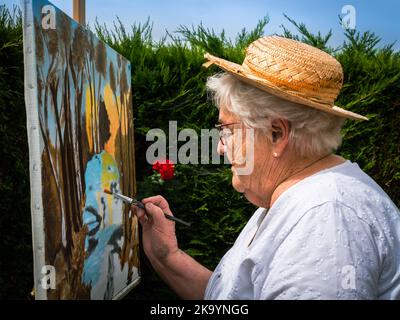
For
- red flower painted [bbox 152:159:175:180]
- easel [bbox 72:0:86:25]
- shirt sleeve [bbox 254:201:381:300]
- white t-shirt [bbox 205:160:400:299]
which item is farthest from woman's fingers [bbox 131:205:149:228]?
red flower painted [bbox 152:159:175:180]

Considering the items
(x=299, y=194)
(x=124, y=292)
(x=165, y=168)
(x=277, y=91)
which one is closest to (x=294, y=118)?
(x=277, y=91)

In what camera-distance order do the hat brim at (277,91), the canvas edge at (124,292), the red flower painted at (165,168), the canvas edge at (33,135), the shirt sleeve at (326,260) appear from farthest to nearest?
the red flower painted at (165,168) < the canvas edge at (124,292) < the canvas edge at (33,135) < the hat brim at (277,91) < the shirt sleeve at (326,260)

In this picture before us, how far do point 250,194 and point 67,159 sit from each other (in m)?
0.69

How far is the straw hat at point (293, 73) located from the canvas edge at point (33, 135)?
23.9 inches

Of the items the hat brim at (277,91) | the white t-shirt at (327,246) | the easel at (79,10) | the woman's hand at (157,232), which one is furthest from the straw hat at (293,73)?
the easel at (79,10)

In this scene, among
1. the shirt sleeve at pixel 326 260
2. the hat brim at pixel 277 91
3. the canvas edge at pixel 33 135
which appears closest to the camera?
the shirt sleeve at pixel 326 260

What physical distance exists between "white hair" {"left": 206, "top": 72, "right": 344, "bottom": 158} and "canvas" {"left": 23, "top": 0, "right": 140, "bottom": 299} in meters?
0.65

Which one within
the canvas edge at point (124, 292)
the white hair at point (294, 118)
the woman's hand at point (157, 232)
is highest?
the white hair at point (294, 118)

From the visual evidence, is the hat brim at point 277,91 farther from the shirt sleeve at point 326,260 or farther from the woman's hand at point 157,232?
the woman's hand at point 157,232

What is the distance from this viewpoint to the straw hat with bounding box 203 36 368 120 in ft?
5.08

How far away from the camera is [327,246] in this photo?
1290 millimetres

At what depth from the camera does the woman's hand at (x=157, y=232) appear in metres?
2.22

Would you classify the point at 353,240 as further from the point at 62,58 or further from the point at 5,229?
the point at 5,229

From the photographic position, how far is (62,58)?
1887mm
